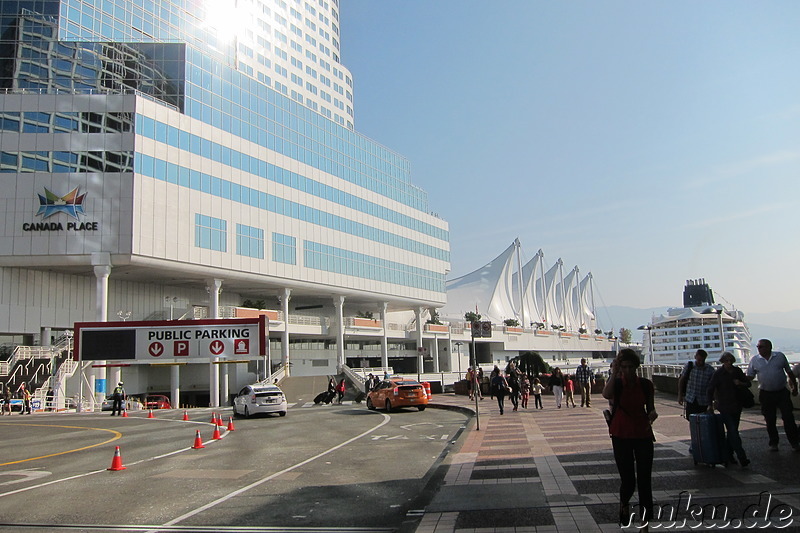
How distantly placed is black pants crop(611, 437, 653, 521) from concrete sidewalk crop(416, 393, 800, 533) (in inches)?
11.0

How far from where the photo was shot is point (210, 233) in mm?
45969

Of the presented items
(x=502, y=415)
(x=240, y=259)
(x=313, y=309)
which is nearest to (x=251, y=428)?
(x=502, y=415)

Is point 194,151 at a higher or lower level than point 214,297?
higher

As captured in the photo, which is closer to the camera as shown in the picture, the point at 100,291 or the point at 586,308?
the point at 100,291

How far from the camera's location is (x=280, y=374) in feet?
166

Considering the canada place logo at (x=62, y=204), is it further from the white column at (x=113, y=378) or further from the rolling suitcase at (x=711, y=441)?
the rolling suitcase at (x=711, y=441)

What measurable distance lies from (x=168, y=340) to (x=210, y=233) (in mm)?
21711

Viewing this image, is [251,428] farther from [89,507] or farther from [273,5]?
[273,5]

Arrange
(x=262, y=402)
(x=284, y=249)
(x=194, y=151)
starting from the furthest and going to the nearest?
(x=284, y=249) → (x=194, y=151) → (x=262, y=402)

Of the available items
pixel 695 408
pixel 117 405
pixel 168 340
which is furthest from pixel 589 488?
pixel 117 405

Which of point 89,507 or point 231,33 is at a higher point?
point 231,33

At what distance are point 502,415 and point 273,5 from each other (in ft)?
220

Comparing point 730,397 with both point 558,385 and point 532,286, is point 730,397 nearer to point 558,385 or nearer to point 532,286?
point 558,385

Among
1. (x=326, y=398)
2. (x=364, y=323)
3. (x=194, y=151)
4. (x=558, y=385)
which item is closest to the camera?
(x=558, y=385)
